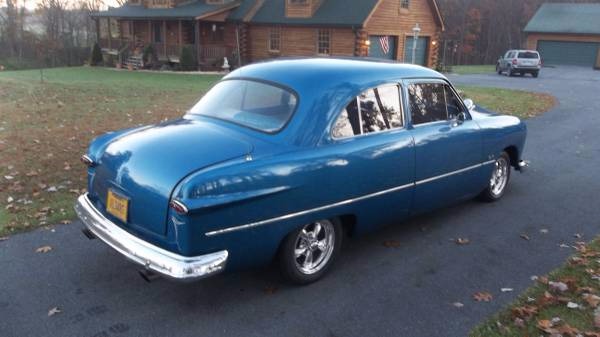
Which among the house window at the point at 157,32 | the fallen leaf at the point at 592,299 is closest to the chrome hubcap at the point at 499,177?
the fallen leaf at the point at 592,299

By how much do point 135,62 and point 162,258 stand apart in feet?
92.1

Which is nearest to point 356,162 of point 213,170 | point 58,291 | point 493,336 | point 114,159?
point 213,170

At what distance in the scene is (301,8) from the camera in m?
27.1

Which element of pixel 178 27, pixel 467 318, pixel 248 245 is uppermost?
pixel 178 27

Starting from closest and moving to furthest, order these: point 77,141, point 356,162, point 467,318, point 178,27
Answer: point 467,318, point 356,162, point 77,141, point 178,27

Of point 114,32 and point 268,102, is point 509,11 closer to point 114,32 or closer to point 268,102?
point 114,32

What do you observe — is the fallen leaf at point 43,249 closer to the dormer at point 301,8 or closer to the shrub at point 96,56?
the dormer at point 301,8

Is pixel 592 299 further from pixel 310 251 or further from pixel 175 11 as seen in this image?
pixel 175 11

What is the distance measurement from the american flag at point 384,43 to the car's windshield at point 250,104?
2359 centimetres

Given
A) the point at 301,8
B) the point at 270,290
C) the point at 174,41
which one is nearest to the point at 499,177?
the point at 270,290

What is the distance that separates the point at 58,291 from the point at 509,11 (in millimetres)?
64623

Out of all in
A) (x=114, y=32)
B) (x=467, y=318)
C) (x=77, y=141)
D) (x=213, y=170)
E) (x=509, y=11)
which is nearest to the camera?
(x=213, y=170)

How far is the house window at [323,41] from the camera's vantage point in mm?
26641

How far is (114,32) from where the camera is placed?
40438mm
